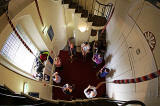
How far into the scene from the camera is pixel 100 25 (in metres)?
4.52

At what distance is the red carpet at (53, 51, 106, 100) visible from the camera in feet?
16.5

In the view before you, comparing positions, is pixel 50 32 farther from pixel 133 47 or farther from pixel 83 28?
Answer: pixel 133 47

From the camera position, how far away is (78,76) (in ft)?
17.4

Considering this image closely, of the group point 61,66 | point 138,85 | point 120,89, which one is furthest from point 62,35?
point 138,85

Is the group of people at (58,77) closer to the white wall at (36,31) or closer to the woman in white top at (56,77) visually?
the woman in white top at (56,77)

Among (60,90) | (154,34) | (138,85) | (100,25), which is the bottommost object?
(60,90)

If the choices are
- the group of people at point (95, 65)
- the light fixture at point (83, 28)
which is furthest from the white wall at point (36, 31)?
the light fixture at point (83, 28)

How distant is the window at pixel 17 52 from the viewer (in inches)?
116

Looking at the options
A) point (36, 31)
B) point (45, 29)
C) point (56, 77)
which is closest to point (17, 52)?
point (36, 31)

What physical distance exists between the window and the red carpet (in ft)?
5.46

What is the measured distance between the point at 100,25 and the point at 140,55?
7.31 feet

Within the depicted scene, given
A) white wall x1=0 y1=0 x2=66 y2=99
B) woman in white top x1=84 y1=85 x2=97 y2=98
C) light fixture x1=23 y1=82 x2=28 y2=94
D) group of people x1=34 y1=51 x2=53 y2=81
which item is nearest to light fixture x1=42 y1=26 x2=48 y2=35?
white wall x1=0 y1=0 x2=66 y2=99

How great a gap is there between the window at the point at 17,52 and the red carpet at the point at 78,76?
5.46 feet

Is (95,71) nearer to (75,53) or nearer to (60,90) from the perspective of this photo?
(75,53)
